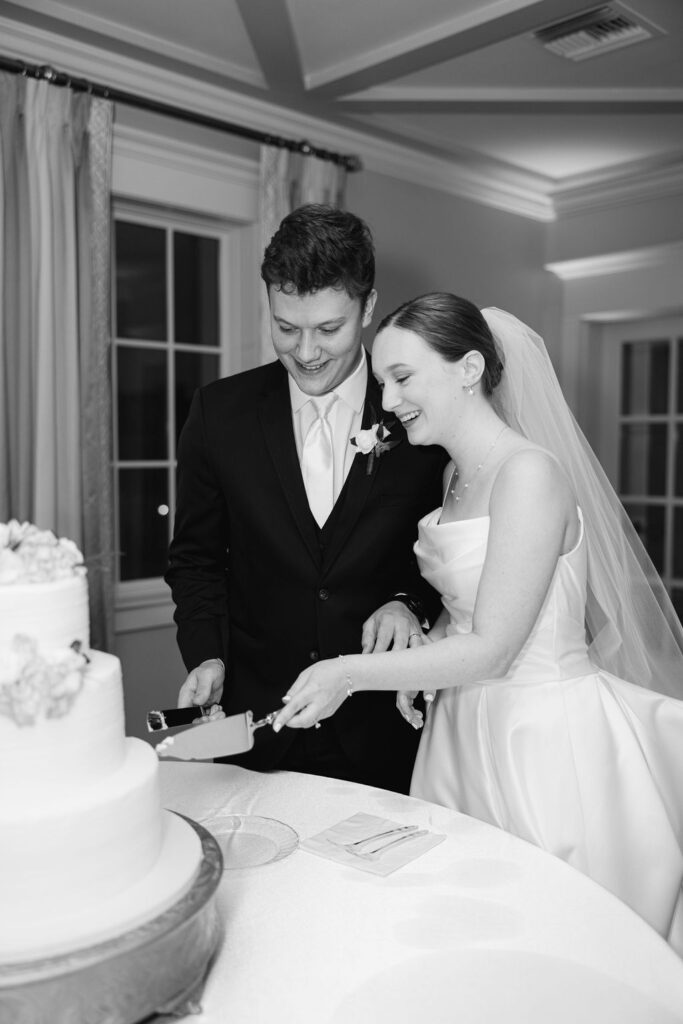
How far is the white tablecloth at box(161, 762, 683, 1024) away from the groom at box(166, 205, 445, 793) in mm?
673

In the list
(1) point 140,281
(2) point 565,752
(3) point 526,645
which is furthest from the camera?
(1) point 140,281

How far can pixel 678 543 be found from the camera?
6.35 m

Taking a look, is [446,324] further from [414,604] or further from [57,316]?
[57,316]

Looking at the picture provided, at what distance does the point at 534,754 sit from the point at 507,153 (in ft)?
14.9

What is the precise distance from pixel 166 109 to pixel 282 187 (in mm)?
723

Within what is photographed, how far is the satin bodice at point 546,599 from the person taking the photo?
1.96 metres

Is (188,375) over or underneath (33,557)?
over

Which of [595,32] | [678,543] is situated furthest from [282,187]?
[678,543]

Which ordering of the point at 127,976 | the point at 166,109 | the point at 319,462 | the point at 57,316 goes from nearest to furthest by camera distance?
the point at 127,976
the point at 319,462
the point at 57,316
the point at 166,109

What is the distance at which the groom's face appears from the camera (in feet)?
6.82

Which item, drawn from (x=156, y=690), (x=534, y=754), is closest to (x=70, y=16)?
(x=156, y=690)

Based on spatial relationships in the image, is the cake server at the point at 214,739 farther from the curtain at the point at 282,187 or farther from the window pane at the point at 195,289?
the window pane at the point at 195,289

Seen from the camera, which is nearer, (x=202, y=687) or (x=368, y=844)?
(x=368, y=844)

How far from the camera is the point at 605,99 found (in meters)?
4.53
